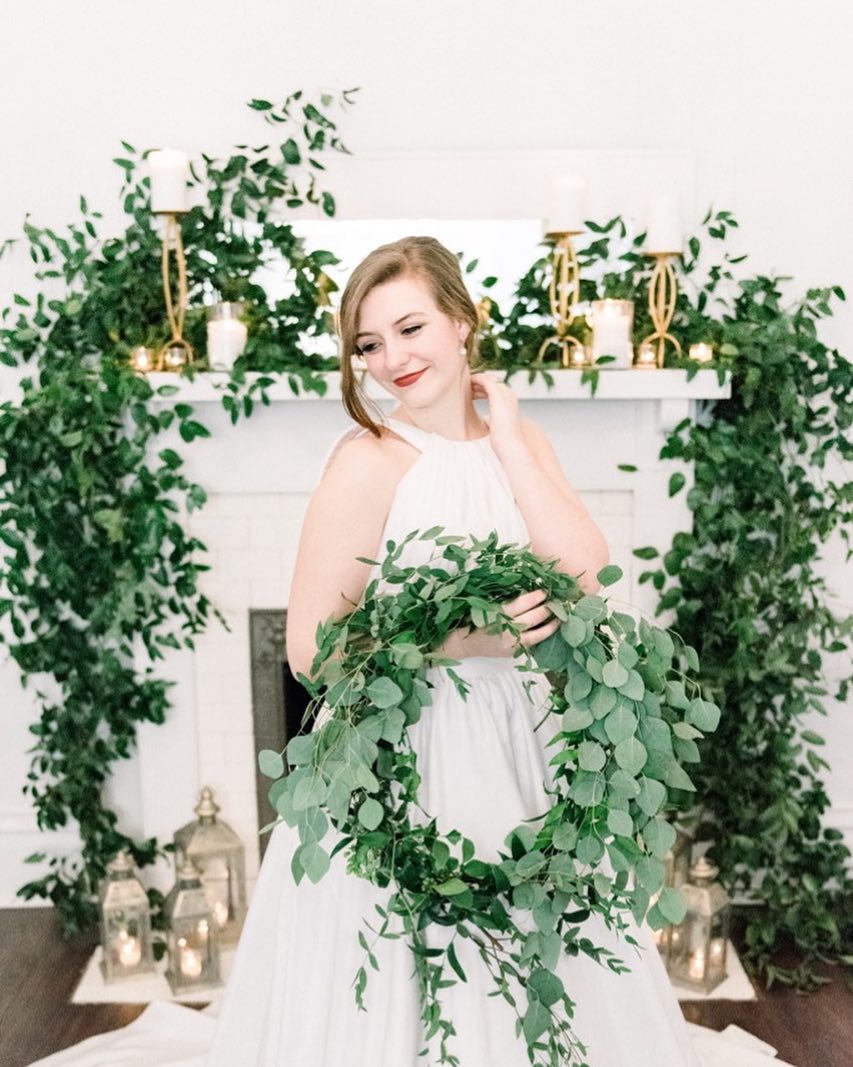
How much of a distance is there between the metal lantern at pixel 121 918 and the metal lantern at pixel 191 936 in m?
0.09

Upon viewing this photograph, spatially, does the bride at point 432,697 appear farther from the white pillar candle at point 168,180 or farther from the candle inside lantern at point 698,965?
the white pillar candle at point 168,180

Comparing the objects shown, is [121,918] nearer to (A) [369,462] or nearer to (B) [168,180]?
(A) [369,462]

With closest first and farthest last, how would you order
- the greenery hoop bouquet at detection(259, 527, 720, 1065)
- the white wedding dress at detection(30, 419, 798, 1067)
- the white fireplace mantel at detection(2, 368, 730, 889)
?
1. the greenery hoop bouquet at detection(259, 527, 720, 1065)
2. the white wedding dress at detection(30, 419, 798, 1067)
3. the white fireplace mantel at detection(2, 368, 730, 889)

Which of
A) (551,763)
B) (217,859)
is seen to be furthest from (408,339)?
(217,859)

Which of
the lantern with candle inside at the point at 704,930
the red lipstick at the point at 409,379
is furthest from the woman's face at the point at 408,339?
the lantern with candle inside at the point at 704,930

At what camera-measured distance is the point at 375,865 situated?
1331 millimetres

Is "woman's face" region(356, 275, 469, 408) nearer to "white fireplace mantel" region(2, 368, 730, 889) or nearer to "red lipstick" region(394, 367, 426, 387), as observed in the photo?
"red lipstick" region(394, 367, 426, 387)

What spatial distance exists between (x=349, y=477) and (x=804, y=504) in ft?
4.54

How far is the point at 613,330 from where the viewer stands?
7.88ft

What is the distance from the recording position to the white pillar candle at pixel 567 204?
2.33 meters

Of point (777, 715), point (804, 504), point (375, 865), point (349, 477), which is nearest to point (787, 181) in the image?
point (804, 504)

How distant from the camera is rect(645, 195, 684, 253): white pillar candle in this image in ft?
7.57

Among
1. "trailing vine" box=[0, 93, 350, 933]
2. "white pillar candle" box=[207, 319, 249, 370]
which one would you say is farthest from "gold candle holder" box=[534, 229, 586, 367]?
"white pillar candle" box=[207, 319, 249, 370]

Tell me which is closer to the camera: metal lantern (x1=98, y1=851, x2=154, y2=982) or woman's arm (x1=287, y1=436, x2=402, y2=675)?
woman's arm (x1=287, y1=436, x2=402, y2=675)
